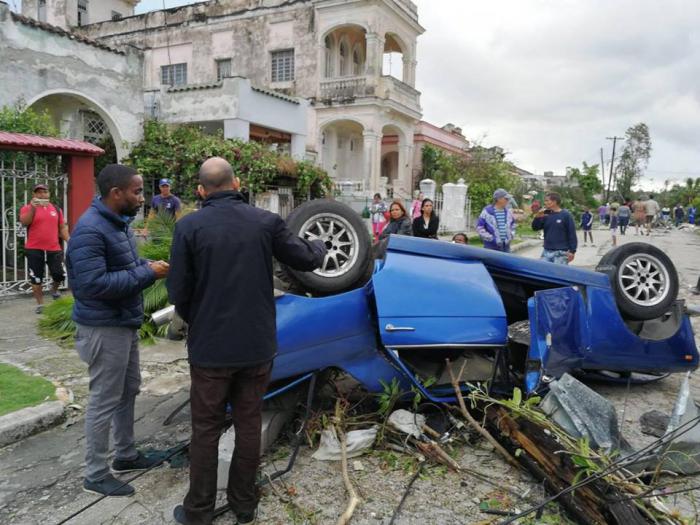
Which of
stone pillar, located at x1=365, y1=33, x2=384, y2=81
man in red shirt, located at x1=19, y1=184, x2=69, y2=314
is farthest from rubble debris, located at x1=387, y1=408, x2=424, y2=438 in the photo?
stone pillar, located at x1=365, y1=33, x2=384, y2=81

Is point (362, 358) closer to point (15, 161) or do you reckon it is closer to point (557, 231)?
point (557, 231)

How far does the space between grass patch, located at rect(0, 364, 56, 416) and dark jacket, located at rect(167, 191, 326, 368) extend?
2274 millimetres

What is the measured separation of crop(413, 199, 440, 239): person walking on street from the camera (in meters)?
7.42

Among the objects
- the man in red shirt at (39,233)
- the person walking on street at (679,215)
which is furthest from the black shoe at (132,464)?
the person walking on street at (679,215)

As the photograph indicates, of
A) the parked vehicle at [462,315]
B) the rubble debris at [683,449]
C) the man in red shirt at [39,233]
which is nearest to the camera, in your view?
the rubble debris at [683,449]

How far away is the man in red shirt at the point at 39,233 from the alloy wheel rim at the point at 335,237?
197 inches

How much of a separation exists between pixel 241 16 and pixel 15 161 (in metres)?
16.7

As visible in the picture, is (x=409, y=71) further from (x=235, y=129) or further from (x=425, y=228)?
(x=425, y=228)

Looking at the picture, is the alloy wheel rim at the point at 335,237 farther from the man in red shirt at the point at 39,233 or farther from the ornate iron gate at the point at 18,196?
the ornate iron gate at the point at 18,196

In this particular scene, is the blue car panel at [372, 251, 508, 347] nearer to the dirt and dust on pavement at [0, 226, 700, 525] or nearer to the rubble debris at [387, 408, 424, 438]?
the rubble debris at [387, 408, 424, 438]

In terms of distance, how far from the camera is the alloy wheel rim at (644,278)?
172 inches

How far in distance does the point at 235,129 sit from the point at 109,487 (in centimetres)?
1335

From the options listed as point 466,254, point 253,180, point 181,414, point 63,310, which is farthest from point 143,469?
point 253,180

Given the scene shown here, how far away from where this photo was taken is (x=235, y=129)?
15250mm
